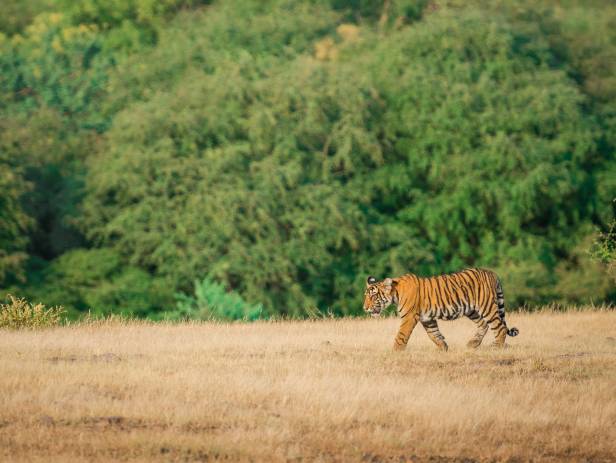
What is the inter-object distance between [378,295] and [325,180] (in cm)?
1780

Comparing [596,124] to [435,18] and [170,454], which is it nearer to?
[435,18]

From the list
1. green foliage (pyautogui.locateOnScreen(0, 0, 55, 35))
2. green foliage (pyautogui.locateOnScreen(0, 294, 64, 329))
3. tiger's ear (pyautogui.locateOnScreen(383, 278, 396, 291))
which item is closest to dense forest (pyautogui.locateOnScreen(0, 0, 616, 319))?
green foliage (pyautogui.locateOnScreen(0, 0, 55, 35))

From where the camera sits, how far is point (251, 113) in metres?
33.1

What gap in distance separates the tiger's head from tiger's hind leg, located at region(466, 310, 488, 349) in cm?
119

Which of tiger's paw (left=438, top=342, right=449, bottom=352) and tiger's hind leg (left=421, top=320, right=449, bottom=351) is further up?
tiger's hind leg (left=421, top=320, right=449, bottom=351)

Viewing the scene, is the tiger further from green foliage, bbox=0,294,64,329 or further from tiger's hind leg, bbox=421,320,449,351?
green foliage, bbox=0,294,64,329

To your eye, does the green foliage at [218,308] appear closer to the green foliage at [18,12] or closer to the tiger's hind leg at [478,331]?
the tiger's hind leg at [478,331]

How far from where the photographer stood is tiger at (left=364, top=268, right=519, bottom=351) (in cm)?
1455

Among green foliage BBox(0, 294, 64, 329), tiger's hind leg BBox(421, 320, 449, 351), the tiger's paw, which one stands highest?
tiger's hind leg BBox(421, 320, 449, 351)

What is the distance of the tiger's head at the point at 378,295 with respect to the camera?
14562 millimetres

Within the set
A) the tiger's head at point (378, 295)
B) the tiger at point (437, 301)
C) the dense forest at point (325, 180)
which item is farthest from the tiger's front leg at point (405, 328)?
the dense forest at point (325, 180)

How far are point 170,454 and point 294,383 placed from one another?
110 inches

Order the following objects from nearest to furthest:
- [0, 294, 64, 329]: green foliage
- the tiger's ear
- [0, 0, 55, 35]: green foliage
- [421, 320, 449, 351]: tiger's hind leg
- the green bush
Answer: the tiger's ear → [421, 320, 449, 351]: tiger's hind leg → [0, 294, 64, 329]: green foliage → the green bush → [0, 0, 55, 35]: green foliage

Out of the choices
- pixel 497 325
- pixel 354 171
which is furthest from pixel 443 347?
pixel 354 171
